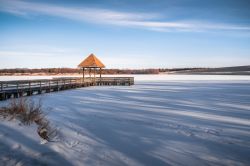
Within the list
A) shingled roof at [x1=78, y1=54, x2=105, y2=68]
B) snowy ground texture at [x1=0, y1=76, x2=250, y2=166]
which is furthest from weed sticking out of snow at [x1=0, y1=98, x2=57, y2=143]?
shingled roof at [x1=78, y1=54, x2=105, y2=68]

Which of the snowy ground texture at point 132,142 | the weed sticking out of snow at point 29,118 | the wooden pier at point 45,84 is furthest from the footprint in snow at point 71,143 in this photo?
the wooden pier at point 45,84

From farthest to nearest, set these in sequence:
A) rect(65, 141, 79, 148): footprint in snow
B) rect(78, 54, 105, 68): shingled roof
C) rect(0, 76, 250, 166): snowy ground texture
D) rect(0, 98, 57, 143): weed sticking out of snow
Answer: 1. rect(78, 54, 105, 68): shingled roof
2. rect(0, 98, 57, 143): weed sticking out of snow
3. rect(65, 141, 79, 148): footprint in snow
4. rect(0, 76, 250, 166): snowy ground texture

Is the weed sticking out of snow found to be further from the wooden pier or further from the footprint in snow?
the wooden pier

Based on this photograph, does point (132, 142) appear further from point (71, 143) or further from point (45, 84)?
point (45, 84)

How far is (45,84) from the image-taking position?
27516 millimetres

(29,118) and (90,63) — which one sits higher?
(90,63)

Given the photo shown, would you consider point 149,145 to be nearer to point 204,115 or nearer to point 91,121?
point 91,121

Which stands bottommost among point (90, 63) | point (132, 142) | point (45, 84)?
point (132, 142)

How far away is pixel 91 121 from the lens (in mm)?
10734

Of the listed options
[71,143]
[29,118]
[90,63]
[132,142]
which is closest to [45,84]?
[90,63]

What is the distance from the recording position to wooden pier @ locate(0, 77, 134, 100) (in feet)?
66.0

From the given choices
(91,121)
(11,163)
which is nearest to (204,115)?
(91,121)

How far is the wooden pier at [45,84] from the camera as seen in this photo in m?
20.1

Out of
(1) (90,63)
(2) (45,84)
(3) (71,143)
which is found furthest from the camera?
(1) (90,63)
